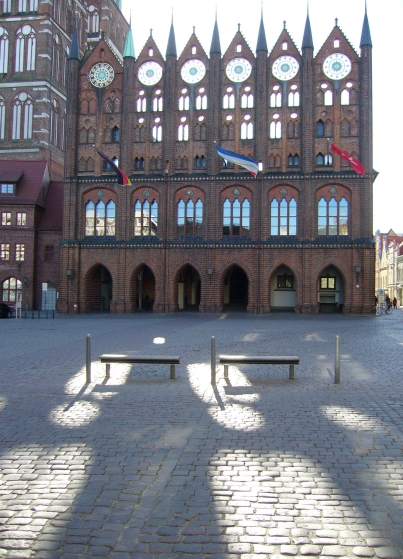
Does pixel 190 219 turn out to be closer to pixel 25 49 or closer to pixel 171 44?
pixel 171 44

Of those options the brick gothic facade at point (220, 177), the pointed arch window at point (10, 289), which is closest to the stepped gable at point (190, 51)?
the brick gothic facade at point (220, 177)

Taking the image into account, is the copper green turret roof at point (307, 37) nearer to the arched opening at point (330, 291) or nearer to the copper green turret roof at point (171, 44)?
the copper green turret roof at point (171, 44)

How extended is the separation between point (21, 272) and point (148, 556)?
44.1 meters

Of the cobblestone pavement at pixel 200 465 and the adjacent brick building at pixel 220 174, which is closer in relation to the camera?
the cobblestone pavement at pixel 200 465

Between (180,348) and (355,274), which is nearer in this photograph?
(180,348)

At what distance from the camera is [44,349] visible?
53.8 feet

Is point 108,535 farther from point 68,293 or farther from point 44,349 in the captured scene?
point 68,293

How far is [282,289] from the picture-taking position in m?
43.7

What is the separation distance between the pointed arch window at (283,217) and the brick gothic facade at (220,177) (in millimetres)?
77

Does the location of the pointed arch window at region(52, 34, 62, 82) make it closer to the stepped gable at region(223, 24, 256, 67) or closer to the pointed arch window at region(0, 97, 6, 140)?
the pointed arch window at region(0, 97, 6, 140)

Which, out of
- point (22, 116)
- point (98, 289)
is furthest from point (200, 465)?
point (22, 116)

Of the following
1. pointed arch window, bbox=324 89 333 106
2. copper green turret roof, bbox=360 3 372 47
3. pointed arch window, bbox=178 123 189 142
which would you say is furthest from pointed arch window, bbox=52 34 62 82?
copper green turret roof, bbox=360 3 372 47

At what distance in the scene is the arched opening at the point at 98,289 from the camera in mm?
41906

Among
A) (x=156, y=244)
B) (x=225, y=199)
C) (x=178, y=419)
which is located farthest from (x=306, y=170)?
(x=178, y=419)
